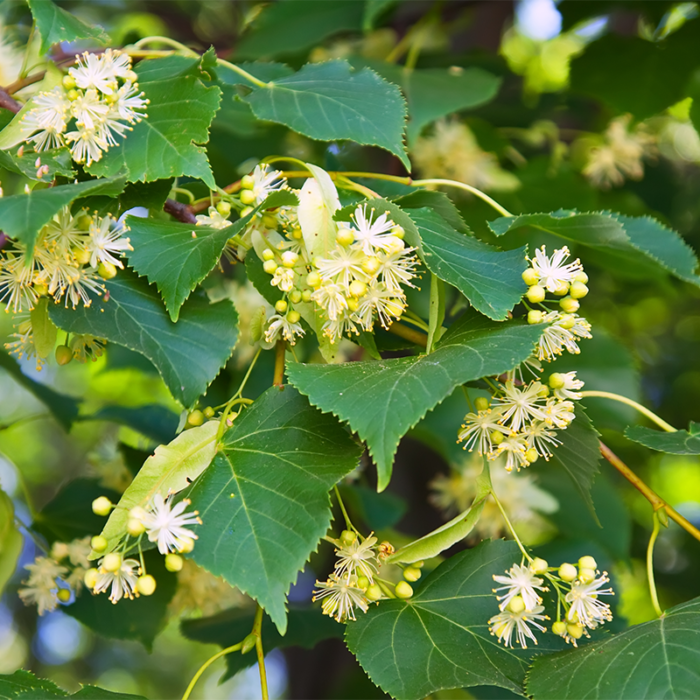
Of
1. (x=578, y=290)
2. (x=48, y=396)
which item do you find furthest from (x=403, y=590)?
(x=48, y=396)

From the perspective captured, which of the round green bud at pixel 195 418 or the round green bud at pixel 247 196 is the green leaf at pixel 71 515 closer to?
the round green bud at pixel 195 418

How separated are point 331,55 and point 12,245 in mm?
1256

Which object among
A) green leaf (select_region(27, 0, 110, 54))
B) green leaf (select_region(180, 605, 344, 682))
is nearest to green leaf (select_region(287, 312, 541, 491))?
green leaf (select_region(27, 0, 110, 54))

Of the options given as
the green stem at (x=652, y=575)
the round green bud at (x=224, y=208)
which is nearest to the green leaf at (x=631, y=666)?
the green stem at (x=652, y=575)

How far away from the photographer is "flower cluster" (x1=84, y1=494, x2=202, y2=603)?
0.61 m

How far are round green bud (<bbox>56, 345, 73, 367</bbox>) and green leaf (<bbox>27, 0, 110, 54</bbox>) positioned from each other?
32 cm

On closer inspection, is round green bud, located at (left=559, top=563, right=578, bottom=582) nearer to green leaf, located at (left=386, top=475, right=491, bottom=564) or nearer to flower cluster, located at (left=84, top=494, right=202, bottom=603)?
green leaf, located at (left=386, top=475, right=491, bottom=564)

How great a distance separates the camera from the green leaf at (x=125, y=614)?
1068mm

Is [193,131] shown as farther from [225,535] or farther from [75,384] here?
[75,384]

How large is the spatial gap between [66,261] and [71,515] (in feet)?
1.89

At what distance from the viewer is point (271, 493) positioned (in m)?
0.66

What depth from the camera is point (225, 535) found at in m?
0.63

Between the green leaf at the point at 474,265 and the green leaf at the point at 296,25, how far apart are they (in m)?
0.85

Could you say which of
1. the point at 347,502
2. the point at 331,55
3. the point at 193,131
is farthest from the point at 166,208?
the point at 331,55
